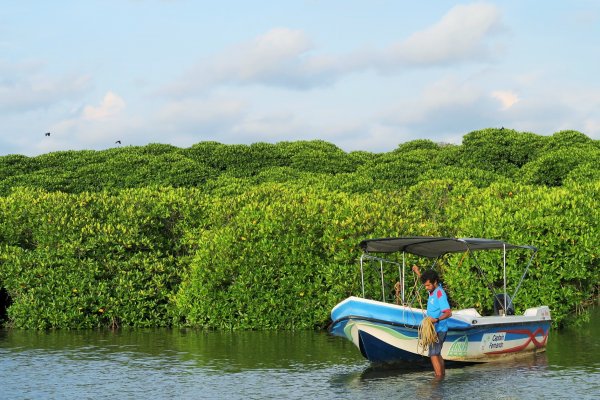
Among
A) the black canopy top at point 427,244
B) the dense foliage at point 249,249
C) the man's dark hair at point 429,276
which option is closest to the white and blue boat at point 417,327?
the black canopy top at point 427,244

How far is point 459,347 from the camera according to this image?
763 inches

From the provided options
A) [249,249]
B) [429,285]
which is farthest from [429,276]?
[249,249]

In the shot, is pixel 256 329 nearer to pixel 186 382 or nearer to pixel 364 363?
pixel 364 363

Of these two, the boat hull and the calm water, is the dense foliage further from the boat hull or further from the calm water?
the boat hull

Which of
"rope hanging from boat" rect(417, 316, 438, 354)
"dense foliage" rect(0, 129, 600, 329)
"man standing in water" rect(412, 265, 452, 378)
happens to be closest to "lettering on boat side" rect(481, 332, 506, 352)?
"man standing in water" rect(412, 265, 452, 378)

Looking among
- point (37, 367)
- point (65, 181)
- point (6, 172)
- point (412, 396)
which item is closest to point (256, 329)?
point (37, 367)

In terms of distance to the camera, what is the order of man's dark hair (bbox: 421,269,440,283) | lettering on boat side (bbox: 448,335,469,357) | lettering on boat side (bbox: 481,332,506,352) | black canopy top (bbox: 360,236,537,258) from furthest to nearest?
1. black canopy top (bbox: 360,236,537,258)
2. lettering on boat side (bbox: 481,332,506,352)
3. lettering on boat side (bbox: 448,335,469,357)
4. man's dark hair (bbox: 421,269,440,283)

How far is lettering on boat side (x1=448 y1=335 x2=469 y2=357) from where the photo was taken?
19281 mm

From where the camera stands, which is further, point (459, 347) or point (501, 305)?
point (501, 305)

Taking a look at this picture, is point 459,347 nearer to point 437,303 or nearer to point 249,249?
point 437,303

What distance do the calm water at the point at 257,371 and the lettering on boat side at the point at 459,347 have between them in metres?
0.42

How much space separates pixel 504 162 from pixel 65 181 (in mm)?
29259

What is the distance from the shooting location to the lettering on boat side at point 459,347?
759 inches

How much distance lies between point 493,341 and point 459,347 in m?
1.27
